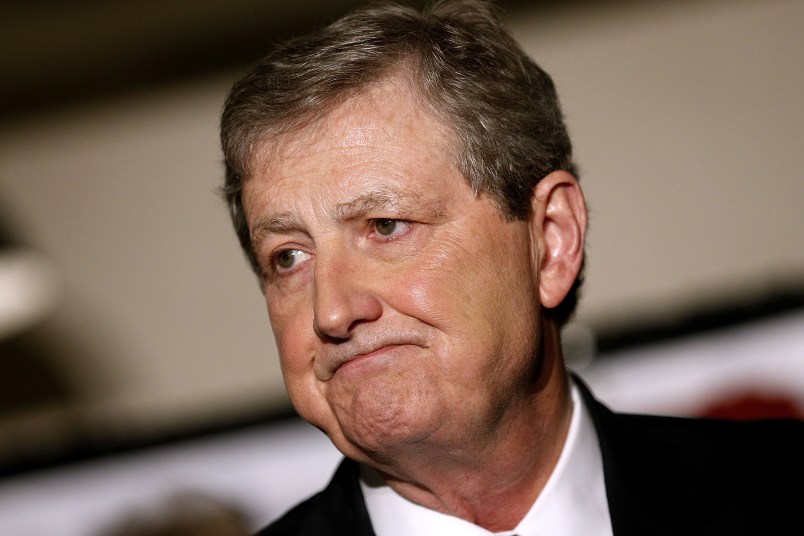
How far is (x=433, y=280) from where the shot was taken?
5.00 feet

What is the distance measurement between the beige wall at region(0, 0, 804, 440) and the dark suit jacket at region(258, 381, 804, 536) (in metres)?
1.86

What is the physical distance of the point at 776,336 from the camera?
3.78 m

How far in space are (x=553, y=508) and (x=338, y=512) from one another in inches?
15.9

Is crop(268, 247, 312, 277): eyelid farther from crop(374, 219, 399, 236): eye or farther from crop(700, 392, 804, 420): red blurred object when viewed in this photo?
crop(700, 392, 804, 420): red blurred object

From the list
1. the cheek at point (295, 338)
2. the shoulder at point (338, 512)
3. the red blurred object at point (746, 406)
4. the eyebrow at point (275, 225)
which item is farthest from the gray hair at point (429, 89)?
the red blurred object at point (746, 406)

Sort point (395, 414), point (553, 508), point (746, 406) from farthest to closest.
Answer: point (746, 406), point (553, 508), point (395, 414)

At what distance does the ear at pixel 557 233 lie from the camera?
1.72 m

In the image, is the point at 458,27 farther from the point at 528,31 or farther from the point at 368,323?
the point at 528,31

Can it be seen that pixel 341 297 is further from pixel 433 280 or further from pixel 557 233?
pixel 557 233

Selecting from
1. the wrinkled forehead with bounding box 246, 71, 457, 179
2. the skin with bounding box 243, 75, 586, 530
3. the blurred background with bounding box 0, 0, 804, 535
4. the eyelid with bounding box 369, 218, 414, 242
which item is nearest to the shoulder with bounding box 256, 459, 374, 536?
the skin with bounding box 243, 75, 586, 530

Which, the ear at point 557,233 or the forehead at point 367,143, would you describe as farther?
the ear at point 557,233

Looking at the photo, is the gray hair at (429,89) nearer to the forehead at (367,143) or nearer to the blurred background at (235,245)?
the forehead at (367,143)

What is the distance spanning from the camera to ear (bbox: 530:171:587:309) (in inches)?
67.7

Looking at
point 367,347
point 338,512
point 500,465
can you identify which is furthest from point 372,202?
point 338,512
